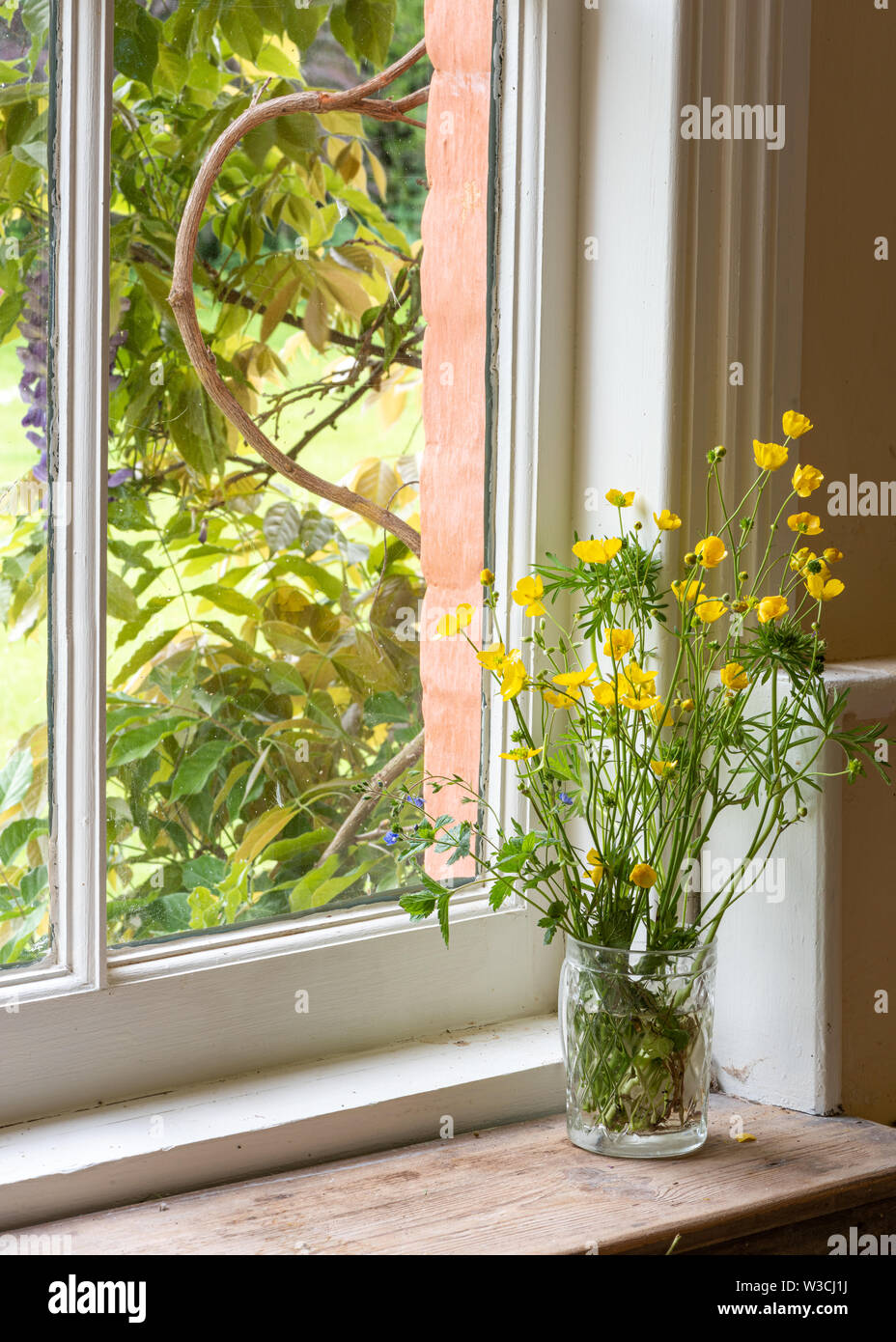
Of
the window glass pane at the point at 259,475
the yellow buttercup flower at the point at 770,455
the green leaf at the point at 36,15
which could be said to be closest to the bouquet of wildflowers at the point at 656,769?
the yellow buttercup flower at the point at 770,455

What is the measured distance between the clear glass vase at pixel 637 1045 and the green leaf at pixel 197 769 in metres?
0.33

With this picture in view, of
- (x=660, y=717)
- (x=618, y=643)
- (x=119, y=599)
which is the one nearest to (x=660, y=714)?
(x=660, y=717)

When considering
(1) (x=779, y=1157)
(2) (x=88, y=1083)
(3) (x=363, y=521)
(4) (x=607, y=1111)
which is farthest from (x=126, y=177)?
(1) (x=779, y=1157)

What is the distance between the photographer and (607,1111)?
42.0 inches

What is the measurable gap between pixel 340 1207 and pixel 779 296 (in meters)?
0.85

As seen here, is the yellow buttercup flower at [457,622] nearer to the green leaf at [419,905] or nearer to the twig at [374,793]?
the twig at [374,793]

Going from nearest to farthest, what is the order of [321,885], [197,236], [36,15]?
[36,15]
[197,236]
[321,885]

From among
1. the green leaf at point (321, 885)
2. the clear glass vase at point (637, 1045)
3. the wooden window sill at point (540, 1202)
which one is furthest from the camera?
the green leaf at point (321, 885)

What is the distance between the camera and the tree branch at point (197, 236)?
1.05m

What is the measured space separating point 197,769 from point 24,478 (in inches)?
10.8

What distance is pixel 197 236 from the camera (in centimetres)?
105

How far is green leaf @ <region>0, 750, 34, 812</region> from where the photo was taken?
39.4 inches

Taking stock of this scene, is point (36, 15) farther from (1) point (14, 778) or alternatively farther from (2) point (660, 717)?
(2) point (660, 717)

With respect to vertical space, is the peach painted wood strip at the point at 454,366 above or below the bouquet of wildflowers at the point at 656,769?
above
